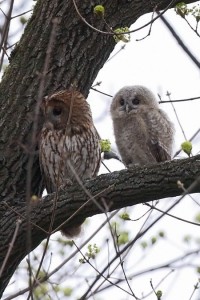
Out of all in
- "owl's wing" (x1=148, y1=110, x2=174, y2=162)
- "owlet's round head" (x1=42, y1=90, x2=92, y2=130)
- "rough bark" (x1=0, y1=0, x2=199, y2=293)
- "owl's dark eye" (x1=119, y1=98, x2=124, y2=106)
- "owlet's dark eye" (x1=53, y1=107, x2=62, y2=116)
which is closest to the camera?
"rough bark" (x1=0, y1=0, x2=199, y2=293)

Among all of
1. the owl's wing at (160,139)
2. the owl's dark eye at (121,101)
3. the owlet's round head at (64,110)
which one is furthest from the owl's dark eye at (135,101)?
the owlet's round head at (64,110)

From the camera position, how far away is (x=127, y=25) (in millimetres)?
5422

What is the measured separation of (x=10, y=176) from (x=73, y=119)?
82 centimetres

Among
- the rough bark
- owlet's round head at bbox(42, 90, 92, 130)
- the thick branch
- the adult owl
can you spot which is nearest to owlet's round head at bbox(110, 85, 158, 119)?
the adult owl

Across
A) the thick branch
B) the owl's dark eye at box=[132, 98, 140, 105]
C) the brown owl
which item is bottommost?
the thick branch

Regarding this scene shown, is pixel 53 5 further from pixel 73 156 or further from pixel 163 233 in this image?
pixel 163 233

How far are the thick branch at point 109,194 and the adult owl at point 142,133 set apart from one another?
1500 millimetres

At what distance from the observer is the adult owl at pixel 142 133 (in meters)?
6.05

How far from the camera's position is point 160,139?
6078mm

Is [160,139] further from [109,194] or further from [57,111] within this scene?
[109,194]

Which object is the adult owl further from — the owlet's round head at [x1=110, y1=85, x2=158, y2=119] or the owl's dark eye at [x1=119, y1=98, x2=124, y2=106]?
the owl's dark eye at [x1=119, y1=98, x2=124, y2=106]

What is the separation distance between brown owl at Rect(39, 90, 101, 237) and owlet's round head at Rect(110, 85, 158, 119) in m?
0.77

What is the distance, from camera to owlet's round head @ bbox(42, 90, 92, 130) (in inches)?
213

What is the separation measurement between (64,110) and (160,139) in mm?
857
